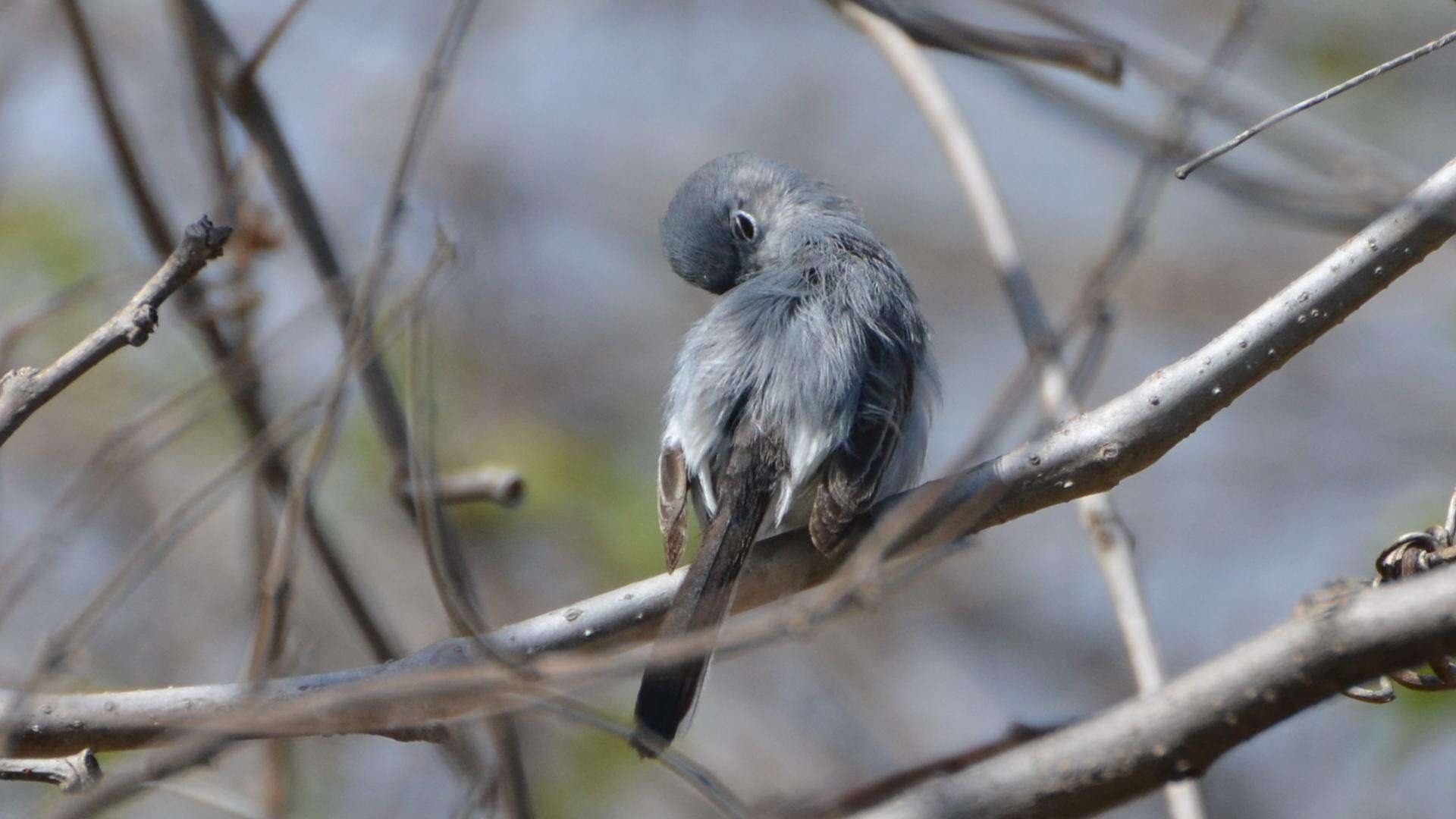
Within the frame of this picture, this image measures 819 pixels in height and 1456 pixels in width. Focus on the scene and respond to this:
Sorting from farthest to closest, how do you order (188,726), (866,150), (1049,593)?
(866,150) < (1049,593) < (188,726)

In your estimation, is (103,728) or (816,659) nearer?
(103,728)

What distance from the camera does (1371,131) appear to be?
254 inches

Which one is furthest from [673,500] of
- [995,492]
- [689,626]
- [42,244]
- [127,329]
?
[42,244]

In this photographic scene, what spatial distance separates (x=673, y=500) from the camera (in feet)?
8.32

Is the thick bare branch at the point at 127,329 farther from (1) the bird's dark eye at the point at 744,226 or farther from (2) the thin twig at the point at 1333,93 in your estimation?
(1) the bird's dark eye at the point at 744,226

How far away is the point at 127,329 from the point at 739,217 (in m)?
1.72

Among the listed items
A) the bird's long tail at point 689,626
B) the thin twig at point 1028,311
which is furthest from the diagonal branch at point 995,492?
the thin twig at point 1028,311

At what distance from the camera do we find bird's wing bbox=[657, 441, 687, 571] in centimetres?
243

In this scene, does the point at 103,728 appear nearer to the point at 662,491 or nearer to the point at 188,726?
the point at 188,726

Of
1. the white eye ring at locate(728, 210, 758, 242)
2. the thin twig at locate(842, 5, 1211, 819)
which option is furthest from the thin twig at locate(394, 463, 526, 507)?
the thin twig at locate(842, 5, 1211, 819)

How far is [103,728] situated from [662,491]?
115 cm

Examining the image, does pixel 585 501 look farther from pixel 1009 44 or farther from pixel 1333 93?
pixel 1333 93

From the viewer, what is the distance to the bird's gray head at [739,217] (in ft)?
9.65

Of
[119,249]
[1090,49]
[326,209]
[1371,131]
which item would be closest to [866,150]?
[1371,131]
